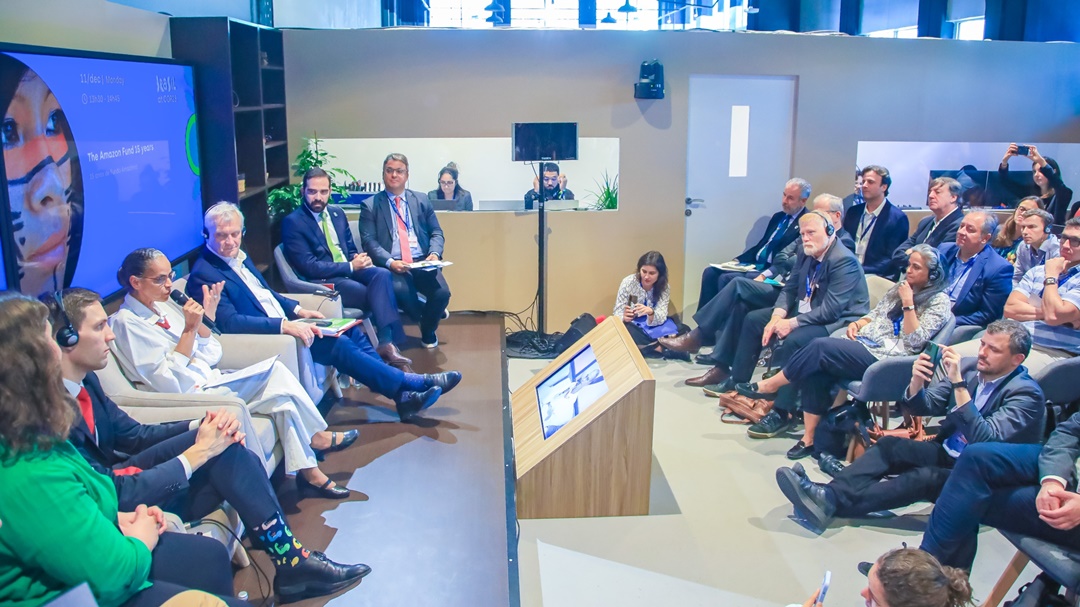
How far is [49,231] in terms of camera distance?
141 inches

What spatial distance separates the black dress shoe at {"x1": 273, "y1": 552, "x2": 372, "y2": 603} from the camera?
10.7 feet

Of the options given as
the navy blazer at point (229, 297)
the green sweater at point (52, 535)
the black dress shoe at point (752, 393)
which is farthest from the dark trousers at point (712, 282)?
the green sweater at point (52, 535)

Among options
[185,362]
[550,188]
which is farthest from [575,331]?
[185,362]

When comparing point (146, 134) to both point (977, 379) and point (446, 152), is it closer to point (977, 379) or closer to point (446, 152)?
point (446, 152)

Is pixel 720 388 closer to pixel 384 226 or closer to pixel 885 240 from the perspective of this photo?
pixel 885 240

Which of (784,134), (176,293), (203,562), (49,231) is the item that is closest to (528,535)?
(203,562)

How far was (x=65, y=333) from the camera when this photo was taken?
2.83m

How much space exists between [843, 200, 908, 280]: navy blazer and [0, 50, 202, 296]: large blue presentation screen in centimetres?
445

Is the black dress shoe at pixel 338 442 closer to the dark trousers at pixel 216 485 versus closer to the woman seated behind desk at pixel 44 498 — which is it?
the dark trousers at pixel 216 485

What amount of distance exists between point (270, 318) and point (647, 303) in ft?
9.32

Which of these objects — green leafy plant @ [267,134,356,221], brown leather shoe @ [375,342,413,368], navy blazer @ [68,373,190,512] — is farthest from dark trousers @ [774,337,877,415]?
green leafy plant @ [267,134,356,221]

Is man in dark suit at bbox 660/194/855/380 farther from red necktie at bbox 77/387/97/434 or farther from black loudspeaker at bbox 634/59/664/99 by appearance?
red necktie at bbox 77/387/97/434

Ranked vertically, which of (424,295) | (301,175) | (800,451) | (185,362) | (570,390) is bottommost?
(800,451)

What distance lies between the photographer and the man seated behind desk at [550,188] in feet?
22.9
